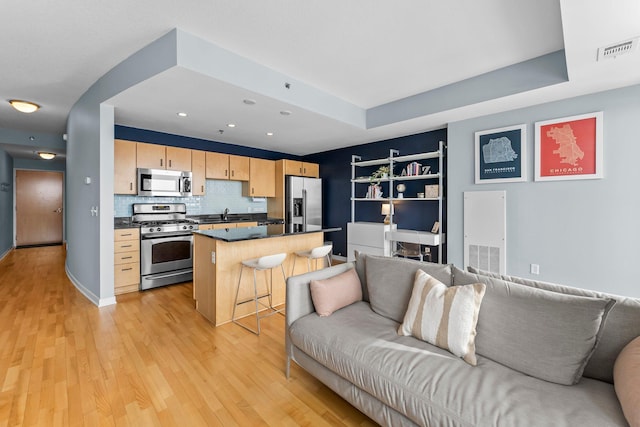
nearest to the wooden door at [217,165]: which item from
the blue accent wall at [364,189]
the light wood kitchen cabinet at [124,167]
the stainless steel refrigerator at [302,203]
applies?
the light wood kitchen cabinet at [124,167]

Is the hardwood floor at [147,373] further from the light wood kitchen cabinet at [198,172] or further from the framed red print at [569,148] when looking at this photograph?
the framed red print at [569,148]

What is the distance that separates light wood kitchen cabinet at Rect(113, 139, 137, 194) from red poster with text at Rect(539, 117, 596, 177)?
5.59 metres

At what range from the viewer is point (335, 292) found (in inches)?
83.6

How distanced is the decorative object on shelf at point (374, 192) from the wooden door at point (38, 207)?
29.2 feet

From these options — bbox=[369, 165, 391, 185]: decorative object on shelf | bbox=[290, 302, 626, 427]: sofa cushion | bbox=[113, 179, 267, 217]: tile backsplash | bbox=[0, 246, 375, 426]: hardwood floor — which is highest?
bbox=[369, 165, 391, 185]: decorative object on shelf

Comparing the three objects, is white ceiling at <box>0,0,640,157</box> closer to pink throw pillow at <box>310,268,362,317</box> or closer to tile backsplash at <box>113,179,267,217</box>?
tile backsplash at <box>113,179,267,217</box>

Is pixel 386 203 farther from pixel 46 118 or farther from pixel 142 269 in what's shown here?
pixel 46 118

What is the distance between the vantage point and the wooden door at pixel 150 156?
14.2ft

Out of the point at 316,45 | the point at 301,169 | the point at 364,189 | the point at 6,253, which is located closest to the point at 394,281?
the point at 316,45

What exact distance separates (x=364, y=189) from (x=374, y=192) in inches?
20.9

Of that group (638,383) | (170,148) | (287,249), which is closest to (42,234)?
(170,148)

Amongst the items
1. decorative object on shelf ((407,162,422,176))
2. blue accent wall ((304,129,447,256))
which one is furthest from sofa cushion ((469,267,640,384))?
decorative object on shelf ((407,162,422,176))

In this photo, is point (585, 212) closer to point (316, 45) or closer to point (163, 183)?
point (316, 45)

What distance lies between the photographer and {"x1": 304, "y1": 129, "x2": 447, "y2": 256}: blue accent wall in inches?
191
